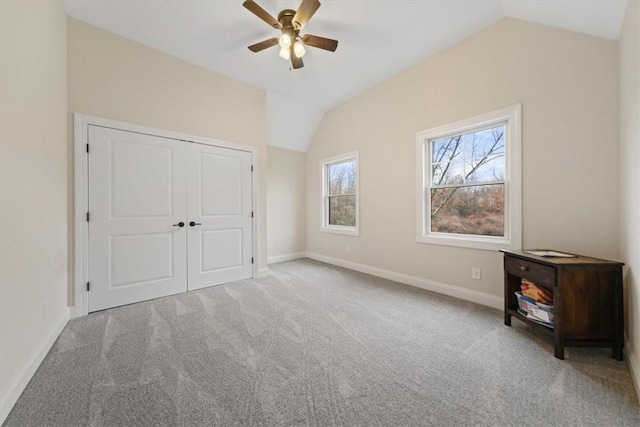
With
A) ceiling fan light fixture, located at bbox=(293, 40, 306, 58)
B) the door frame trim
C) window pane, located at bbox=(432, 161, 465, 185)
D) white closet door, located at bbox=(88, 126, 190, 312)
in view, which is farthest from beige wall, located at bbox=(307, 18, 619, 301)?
the door frame trim

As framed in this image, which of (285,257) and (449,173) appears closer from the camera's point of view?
(449,173)

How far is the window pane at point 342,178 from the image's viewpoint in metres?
4.70

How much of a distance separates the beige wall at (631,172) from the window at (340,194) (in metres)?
2.97

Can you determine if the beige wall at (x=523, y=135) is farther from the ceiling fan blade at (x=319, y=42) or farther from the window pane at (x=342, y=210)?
the ceiling fan blade at (x=319, y=42)

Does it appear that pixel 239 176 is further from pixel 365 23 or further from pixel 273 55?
pixel 365 23

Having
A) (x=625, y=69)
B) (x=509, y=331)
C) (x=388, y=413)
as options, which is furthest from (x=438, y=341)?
(x=625, y=69)

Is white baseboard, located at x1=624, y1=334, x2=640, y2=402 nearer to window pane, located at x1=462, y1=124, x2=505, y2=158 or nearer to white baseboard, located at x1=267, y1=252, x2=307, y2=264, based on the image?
window pane, located at x1=462, y1=124, x2=505, y2=158

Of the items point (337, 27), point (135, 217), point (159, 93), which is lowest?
point (135, 217)

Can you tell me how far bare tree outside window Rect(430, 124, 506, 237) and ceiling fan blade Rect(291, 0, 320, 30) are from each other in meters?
2.20

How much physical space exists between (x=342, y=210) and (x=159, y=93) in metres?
3.39

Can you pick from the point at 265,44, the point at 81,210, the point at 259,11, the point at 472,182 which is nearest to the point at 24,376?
the point at 81,210

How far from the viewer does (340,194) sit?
4914mm

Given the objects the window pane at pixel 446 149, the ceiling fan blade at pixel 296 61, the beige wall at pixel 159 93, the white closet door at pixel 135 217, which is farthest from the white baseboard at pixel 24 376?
the window pane at pixel 446 149

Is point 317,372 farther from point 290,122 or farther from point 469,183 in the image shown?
point 290,122
